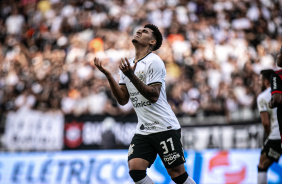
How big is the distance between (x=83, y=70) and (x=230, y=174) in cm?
772

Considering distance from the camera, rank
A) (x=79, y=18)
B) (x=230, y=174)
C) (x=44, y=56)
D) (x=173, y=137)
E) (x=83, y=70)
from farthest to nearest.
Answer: (x=79, y=18), (x=44, y=56), (x=83, y=70), (x=230, y=174), (x=173, y=137)

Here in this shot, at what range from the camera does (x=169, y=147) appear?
4891 mm

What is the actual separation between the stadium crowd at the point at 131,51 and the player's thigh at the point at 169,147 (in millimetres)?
6486

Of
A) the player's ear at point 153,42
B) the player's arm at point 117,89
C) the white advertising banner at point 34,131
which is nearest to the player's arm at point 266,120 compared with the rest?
the player's ear at point 153,42

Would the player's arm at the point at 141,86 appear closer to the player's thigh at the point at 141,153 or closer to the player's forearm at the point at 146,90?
the player's forearm at the point at 146,90

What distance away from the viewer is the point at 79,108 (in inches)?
508

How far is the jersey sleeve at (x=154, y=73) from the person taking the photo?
4.85 meters

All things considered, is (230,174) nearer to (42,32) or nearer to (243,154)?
(243,154)

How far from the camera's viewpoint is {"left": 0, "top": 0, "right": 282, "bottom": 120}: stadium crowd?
41.8ft

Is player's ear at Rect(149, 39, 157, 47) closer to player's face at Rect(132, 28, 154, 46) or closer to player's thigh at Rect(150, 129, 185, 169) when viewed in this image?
player's face at Rect(132, 28, 154, 46)

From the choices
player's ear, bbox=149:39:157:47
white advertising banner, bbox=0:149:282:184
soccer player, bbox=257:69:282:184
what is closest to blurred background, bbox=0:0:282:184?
white advertising banner, bbox=0:149:282:184

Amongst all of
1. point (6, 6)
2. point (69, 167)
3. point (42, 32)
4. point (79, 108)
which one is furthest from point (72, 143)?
point (6, 6)

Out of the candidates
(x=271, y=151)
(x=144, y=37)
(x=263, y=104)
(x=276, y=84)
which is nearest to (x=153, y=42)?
(x=144, y=37)

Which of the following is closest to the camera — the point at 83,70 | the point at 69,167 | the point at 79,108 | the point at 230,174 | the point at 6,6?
the point at 230,174
